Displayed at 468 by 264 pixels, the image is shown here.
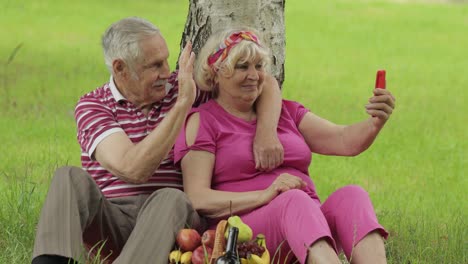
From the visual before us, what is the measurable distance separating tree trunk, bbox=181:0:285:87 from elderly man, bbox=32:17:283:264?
723 millimetres

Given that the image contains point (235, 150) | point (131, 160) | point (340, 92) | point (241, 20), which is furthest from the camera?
point (340, 92)

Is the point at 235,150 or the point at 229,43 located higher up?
the point at 229,43

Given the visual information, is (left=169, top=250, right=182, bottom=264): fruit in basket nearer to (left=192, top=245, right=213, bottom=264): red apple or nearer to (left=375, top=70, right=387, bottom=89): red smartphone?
(left=192, top=245, right=213, bottom=264): red apple

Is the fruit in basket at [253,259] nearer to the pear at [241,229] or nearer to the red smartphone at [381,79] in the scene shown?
the pear at [241,229]

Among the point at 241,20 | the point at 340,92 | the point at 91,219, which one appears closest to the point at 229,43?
the point at 241,20

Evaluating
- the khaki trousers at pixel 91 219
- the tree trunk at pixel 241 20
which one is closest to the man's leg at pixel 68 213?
the khaki trousers at pixel 91 219

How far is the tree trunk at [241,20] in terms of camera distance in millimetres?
6113

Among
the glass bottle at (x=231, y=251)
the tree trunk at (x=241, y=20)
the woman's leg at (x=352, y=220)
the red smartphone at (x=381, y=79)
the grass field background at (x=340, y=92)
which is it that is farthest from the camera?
the grass field background at (x=340, y=92)

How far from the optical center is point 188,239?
4758 millimetres

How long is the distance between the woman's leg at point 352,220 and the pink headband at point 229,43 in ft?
2.73

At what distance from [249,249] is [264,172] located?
0.66m

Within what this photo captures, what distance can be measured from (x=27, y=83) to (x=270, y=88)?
25.2 ft

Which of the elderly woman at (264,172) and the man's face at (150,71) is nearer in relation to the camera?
the elderly woman at (264,172)

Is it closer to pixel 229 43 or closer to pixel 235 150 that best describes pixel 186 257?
pixel 235 150
